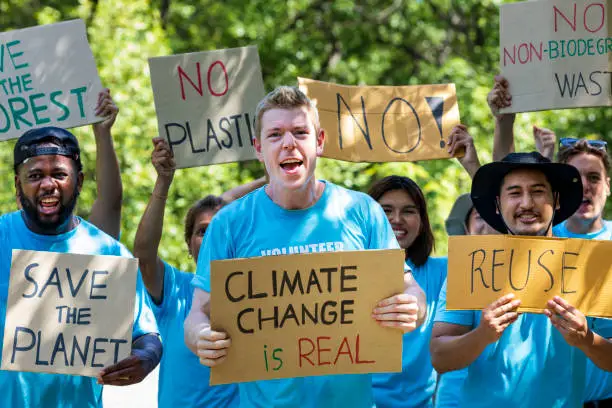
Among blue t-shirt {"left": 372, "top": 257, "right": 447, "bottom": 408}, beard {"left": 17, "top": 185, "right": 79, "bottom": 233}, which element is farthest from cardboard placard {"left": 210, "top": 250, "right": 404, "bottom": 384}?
blue t-shirt {"left": 372, "top": 257, "right": 447, "bottom": 408}

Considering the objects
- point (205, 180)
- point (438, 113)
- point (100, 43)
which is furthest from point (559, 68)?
point (100, 43)

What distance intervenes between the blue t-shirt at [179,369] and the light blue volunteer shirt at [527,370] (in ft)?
4.57

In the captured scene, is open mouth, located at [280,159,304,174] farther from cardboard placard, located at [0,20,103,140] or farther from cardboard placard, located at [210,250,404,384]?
cardboard placard, located at [0,20,103,140]

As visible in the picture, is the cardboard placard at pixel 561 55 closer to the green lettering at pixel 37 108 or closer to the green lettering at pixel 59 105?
the green lettering at pixel 59 105

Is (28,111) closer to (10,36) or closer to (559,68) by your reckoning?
(10,36)

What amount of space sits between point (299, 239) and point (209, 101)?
2.27 m

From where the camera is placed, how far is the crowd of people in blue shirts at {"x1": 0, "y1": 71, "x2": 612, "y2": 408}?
12.7 feet

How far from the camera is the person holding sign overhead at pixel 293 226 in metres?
3.83

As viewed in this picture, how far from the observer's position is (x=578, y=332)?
12.5 ft

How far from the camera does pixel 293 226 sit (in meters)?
3.90

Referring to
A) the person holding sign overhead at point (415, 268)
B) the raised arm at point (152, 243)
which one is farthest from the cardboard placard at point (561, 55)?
the raised arm at point (152, 243)

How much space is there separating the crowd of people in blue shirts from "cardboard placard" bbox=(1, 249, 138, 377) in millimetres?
118

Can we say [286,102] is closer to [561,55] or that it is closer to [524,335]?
[524,335]

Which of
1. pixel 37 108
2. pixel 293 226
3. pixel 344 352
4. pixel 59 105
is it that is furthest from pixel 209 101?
pixel 344 352
